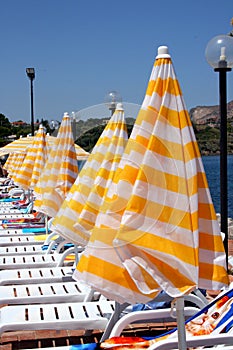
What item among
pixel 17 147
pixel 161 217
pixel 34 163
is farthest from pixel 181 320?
pixel 17 147

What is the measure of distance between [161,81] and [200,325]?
1.77 meters

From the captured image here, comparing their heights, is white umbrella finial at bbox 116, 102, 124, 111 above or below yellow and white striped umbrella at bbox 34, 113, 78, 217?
above

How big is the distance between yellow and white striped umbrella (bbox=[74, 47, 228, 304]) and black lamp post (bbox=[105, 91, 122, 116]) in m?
1.86

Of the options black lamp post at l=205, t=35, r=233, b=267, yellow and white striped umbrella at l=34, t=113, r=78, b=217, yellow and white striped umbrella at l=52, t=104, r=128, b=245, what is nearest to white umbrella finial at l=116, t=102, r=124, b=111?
yellow and white striped umbrella at l=52, t=104, r=128, b=245

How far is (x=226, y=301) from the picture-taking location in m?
3.82

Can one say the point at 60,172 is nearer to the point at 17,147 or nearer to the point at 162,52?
the point at 162,52

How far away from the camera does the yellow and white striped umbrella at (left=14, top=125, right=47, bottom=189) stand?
10.6 metres

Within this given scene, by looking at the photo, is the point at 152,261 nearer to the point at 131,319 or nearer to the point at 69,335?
the point at 131,319

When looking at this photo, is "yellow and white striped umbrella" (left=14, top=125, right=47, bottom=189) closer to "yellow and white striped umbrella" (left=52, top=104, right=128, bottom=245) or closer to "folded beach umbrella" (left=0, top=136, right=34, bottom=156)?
"folded beach umbrella" (left=0, top=136, right=34, bottom=156)

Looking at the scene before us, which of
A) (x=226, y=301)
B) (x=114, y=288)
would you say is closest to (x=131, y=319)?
(x=226, y=301)

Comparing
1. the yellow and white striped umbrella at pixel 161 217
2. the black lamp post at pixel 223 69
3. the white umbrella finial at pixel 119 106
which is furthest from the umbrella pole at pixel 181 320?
the black lamp post at pixel 223 69

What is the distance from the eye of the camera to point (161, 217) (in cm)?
262

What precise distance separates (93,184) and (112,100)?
2.33 ft

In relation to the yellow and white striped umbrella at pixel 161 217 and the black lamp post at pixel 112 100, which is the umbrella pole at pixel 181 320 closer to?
the yellow and white striped umbrella at pixel 161 217
